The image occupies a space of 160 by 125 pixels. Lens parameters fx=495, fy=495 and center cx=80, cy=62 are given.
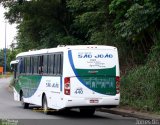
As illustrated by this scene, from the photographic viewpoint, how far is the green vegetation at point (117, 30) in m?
21.6

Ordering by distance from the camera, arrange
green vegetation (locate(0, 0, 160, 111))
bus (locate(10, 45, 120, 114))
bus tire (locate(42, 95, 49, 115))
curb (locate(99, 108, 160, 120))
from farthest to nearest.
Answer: green vegetation (locate(0, 0, 160, 111)) < bus tire (locate(42, 95, 49, 115)) < bus (locate(10, 45, 120, 114)) < curb (locate(99, 108, 160, 120))

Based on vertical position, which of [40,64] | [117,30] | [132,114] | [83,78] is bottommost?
[132,114]

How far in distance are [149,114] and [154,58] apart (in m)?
4.33

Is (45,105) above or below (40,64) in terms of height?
below

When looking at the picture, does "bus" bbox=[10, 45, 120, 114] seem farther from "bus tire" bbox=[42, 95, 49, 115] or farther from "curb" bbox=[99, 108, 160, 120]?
"curb" bbox=[99, 108, 160, 120]

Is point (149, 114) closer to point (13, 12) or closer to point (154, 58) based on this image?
point (154, 58)

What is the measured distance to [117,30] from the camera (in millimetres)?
25078

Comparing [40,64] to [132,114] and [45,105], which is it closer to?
[45,105]

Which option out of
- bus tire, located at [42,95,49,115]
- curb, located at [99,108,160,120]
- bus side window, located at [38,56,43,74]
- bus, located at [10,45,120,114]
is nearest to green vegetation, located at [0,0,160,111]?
curb, located at [99,108,160,120]

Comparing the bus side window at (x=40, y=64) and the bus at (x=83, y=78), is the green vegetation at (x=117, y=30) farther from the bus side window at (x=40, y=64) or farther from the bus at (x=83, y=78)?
the bus side window at (x=40, y=64)

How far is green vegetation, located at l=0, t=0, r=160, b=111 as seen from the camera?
2156 centimetres

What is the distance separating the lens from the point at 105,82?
1884 cm

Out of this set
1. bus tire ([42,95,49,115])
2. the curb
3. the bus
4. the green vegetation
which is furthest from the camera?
the green vegetation

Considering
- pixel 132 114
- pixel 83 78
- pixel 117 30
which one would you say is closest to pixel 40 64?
pixel 83 78
